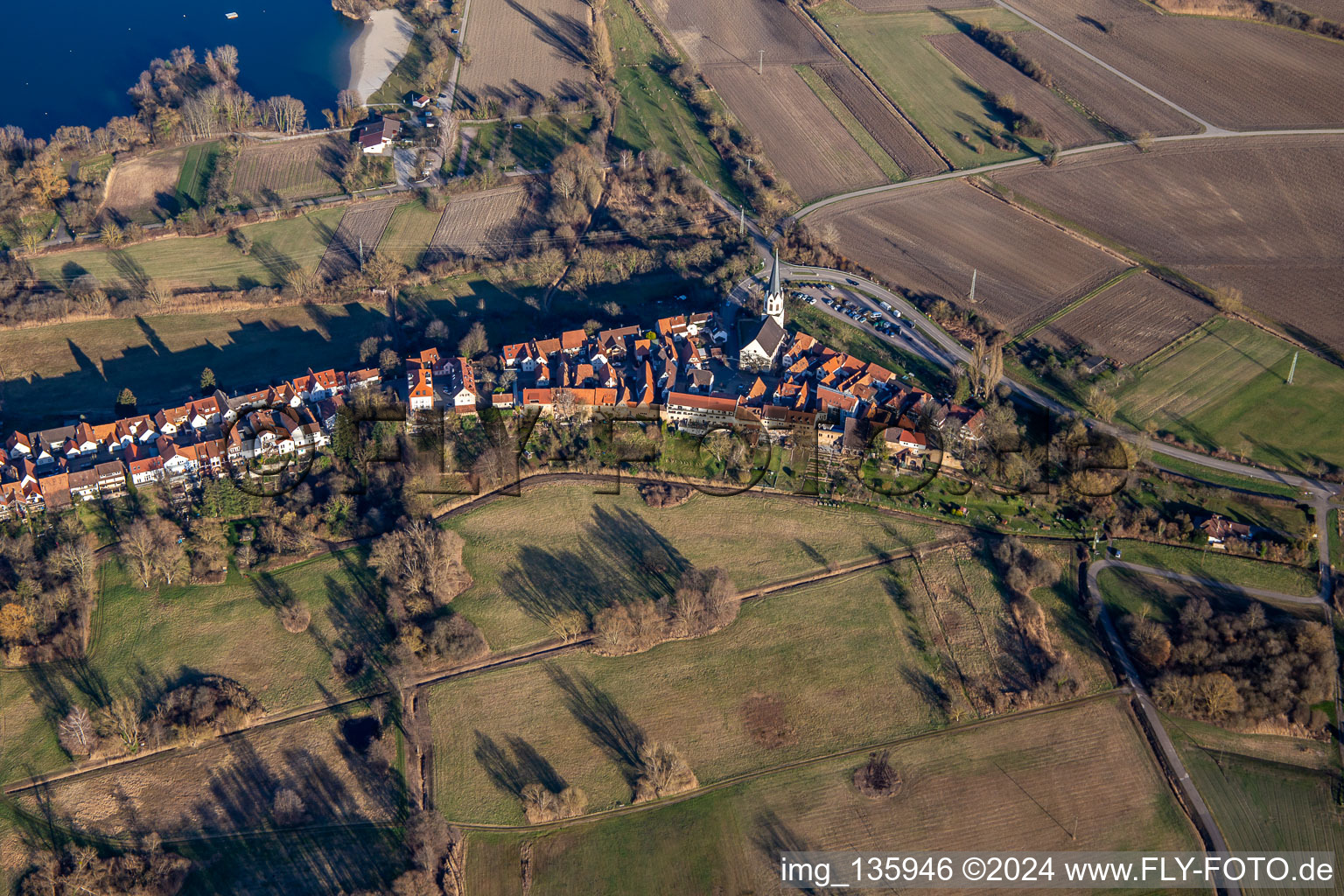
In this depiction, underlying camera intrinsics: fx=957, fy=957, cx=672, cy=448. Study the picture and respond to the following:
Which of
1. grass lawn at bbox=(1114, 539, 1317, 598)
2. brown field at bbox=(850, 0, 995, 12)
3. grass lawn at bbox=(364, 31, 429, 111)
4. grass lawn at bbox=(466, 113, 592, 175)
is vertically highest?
brown field at bbox=(850, 0, 995, 12)

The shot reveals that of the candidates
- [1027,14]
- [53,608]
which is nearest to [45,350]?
[53,608]

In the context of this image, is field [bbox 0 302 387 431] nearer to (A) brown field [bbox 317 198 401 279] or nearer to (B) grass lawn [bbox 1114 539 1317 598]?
(A) brown field [bbox 317 198 401 279]

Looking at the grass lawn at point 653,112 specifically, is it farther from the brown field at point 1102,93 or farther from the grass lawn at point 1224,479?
the grass lawn at point 1224,479

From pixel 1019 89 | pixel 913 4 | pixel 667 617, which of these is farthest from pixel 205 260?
pixel 913 4

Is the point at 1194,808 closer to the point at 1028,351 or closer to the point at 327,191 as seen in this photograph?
the point at 1028,351

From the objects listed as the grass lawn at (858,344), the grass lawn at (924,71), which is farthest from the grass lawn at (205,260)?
the grass lawn at (924,71)

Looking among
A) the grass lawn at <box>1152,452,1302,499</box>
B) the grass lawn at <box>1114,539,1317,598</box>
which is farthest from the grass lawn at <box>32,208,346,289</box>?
the grass lawn at <box>1152,452,1302,499</box>

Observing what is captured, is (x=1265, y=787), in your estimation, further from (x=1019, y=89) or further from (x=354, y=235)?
(x=1019, y=89)
